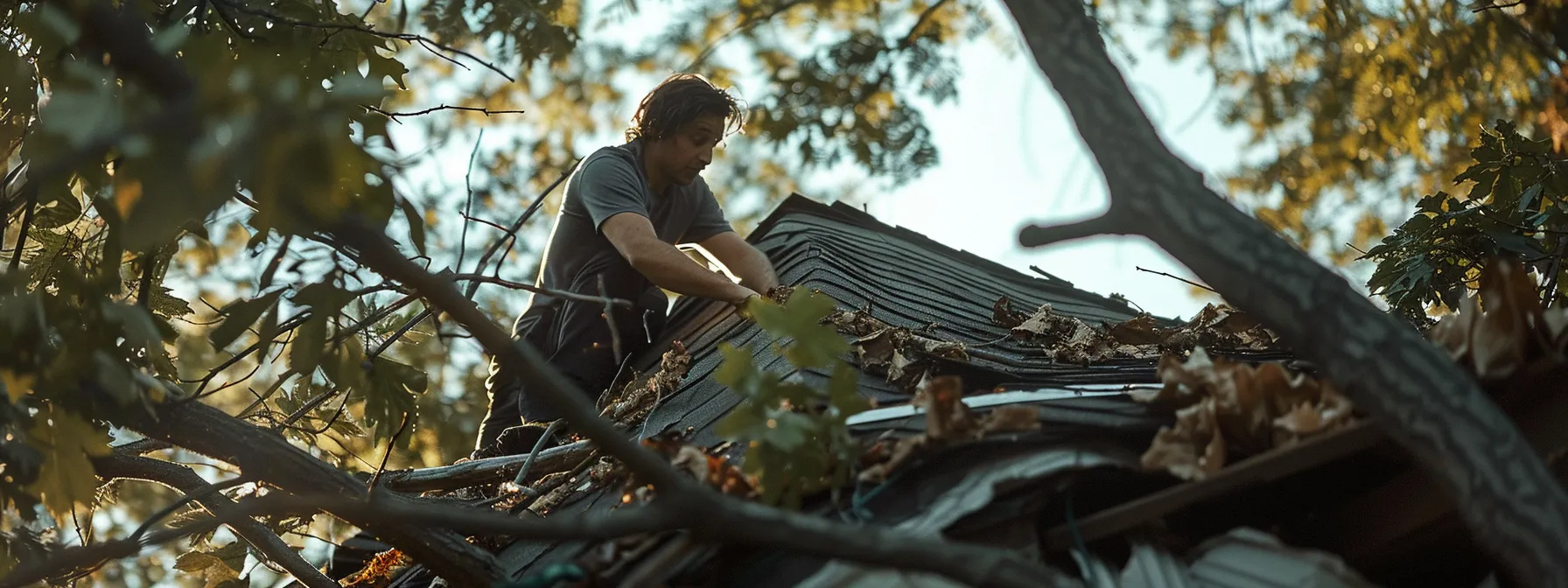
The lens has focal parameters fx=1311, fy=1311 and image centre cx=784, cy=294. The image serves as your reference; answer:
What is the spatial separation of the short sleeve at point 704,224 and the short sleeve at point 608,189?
494 mm

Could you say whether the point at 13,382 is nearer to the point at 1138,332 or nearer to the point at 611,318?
the point at 611,318

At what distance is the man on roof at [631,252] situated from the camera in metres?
4.11

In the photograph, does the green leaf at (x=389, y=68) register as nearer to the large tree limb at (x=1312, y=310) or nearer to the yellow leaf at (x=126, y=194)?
the yellow leaf at (x=126, y=194)

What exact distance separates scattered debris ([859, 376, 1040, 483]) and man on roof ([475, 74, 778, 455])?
168 cm

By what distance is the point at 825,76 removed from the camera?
339 inches

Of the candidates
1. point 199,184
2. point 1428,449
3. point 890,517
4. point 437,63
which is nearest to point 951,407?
point 890,517

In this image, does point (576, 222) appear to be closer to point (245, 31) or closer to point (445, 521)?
point (245, 31)

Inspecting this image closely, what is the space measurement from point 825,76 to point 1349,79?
10.7 feet

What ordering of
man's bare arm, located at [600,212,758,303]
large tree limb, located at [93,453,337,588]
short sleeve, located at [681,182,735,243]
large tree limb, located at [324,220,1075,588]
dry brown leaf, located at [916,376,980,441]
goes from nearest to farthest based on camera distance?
large tree limb, located at [324,220,1075,588]
dry brown leaf, located at [916,376,980,441]
large tree limb, located at [93,453,337,588]
man's bare arm, located at [600,212,758,303]
short sleeve, located at [681,182,735,243]

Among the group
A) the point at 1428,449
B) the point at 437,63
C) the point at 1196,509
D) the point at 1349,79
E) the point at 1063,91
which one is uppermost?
the point at 437,63

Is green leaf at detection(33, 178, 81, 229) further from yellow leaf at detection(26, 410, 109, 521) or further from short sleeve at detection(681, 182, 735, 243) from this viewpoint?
short sleeve at detection(681, 182, 735, 243)

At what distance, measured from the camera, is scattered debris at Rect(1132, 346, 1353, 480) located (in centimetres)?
211

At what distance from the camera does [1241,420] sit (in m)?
2.16

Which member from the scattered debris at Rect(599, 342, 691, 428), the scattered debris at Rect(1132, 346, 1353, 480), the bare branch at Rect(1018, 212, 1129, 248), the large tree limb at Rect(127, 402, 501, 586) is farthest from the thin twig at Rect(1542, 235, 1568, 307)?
the large tree limb at Rect(127, 402, 501, 586)
